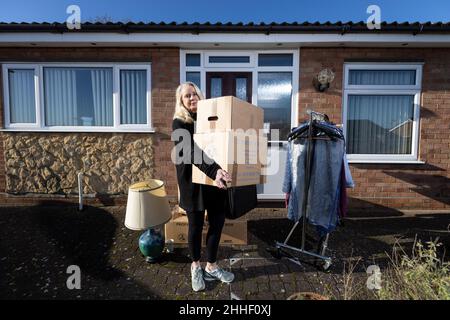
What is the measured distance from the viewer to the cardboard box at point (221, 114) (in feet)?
6.42

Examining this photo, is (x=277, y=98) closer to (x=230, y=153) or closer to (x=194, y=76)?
(x=194, y=76)

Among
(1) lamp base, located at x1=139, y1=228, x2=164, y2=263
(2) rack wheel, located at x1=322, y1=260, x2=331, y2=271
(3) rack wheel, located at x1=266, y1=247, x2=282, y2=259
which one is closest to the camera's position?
(2) rack wheel, located at x1=322, y1=260, x2=331, y2=271

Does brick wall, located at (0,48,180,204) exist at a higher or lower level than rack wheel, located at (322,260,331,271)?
higher

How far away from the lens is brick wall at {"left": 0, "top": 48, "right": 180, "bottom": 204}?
4.64m

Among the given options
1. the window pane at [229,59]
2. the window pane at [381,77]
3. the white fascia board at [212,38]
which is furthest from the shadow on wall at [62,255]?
the window pane at [381,77]

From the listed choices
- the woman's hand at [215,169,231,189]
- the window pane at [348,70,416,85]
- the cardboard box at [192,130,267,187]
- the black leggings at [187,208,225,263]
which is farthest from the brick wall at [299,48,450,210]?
the woman's hand at [215,169,231,189]

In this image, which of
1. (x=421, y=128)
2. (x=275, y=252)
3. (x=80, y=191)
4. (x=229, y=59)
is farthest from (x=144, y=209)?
(x=421, y=128)

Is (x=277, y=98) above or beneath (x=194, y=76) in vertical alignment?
beneath

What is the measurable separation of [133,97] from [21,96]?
229cm

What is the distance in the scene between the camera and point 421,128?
15.1 ft

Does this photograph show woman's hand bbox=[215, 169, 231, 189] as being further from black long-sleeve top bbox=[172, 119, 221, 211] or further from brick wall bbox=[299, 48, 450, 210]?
brick wall bbox=[299, 48, 450, 210]

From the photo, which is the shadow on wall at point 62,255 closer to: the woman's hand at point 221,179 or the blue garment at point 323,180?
the woman's hand at point 221,179

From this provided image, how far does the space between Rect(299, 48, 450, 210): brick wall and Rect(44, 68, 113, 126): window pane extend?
3887 mm
